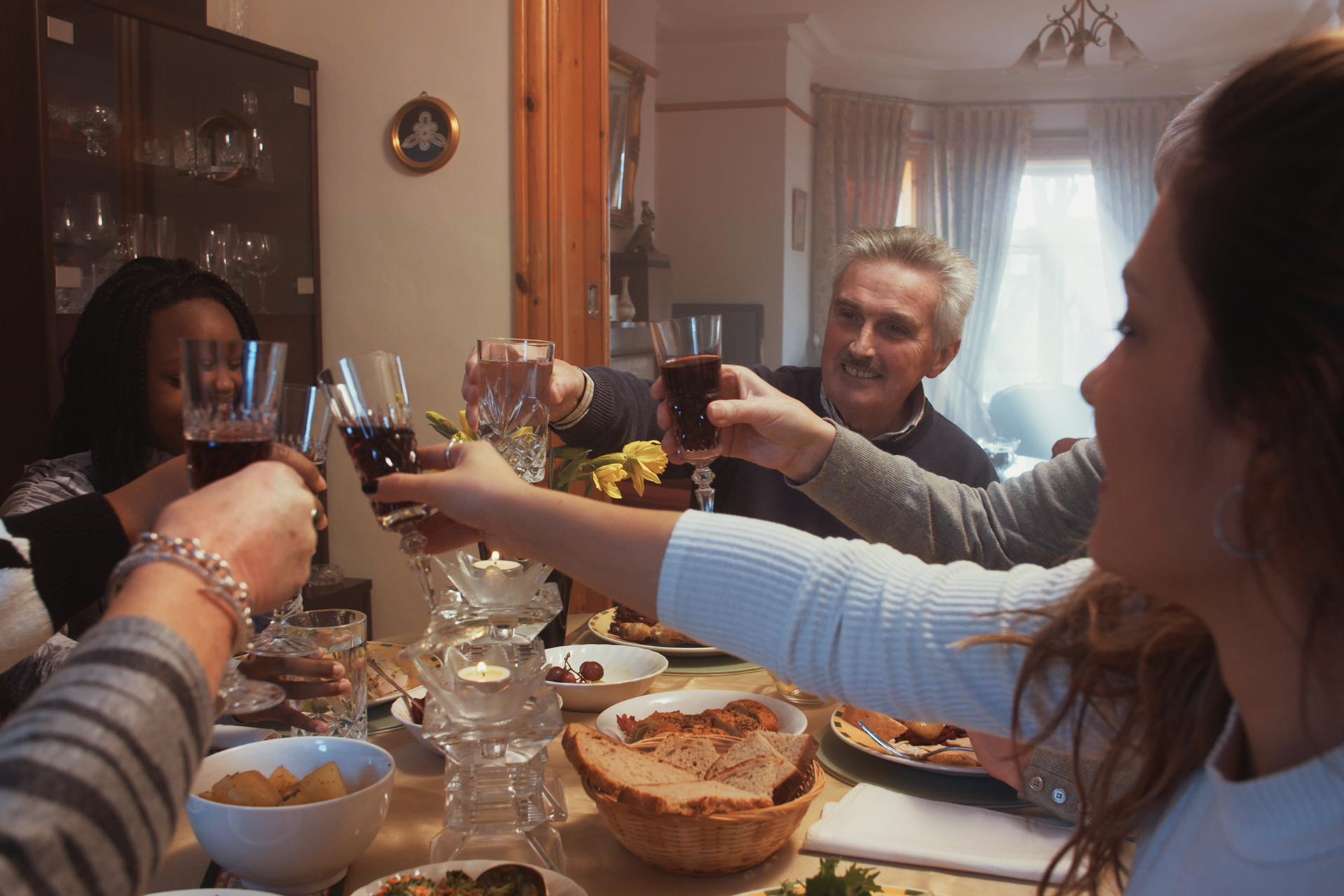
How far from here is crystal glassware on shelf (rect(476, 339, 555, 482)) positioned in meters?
1.40

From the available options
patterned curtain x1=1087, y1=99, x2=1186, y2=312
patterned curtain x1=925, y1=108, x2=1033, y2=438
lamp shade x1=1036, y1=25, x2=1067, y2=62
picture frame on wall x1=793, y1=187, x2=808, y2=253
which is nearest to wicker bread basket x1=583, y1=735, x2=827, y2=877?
lamp shade x1=1036, y1=25, x2=1067, y2=62

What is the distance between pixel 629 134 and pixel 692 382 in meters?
4.44

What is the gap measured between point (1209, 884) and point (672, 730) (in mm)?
726

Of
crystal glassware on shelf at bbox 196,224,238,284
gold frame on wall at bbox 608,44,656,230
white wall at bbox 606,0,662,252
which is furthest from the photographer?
white wall at bbox 606,0,662,252

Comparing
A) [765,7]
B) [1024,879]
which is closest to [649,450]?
[1024,879]

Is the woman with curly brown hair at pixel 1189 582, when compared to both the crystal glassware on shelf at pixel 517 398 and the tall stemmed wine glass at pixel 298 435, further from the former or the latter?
the crystal glassware on shelf at pixel 517 398

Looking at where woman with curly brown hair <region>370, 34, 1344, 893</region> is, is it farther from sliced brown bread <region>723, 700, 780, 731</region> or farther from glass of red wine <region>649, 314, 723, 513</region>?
glass of red wine <region>649, 314, 723, 513</region>

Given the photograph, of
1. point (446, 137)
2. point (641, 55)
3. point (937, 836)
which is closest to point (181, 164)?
point (446, 137)

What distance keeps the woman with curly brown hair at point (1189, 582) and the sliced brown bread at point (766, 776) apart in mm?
207

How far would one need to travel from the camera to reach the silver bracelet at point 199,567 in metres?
0.71

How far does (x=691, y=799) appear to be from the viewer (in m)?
1.05

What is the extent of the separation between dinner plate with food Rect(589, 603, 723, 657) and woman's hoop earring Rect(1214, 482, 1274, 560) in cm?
122

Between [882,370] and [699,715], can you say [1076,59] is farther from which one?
[699,715]

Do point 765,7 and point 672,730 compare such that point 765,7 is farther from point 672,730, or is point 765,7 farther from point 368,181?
point 672,730
